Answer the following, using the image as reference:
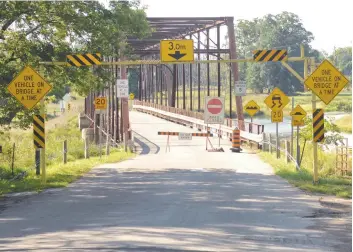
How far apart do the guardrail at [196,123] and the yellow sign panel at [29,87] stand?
17.8m

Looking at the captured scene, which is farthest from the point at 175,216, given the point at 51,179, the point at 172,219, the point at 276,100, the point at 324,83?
the point at 276,100

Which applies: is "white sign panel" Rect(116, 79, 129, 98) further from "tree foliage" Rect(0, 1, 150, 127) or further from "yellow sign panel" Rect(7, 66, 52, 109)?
"yellow sign panel" Rect(7, 66, 52, 109)

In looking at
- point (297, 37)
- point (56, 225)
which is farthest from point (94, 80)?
point (297, 37)

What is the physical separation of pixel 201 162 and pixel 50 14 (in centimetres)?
940

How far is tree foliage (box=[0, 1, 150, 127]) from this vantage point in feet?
69.1

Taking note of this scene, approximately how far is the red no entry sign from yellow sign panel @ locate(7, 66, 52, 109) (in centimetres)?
1834

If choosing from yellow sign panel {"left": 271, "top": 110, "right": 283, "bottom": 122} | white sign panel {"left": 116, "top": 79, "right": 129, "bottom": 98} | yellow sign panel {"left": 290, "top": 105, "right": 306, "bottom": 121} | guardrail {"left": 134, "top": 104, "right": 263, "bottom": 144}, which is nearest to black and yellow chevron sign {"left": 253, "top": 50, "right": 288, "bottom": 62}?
yellow sign panel {"left": 290, "top": 105, "right": 306, "bottom": 121}

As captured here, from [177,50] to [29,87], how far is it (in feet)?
20.7

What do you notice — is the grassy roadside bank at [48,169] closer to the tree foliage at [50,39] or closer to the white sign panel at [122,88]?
the tree foliage at [50,39]

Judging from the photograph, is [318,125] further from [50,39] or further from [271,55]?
[50,39]

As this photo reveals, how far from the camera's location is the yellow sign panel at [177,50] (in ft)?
74.7

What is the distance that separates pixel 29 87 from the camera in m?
18.1

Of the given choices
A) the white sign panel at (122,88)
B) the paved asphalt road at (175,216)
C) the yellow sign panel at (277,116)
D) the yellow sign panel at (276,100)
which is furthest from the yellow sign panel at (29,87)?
the white sign panel at (122,88)

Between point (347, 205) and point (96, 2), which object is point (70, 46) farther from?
point (347, 205)
